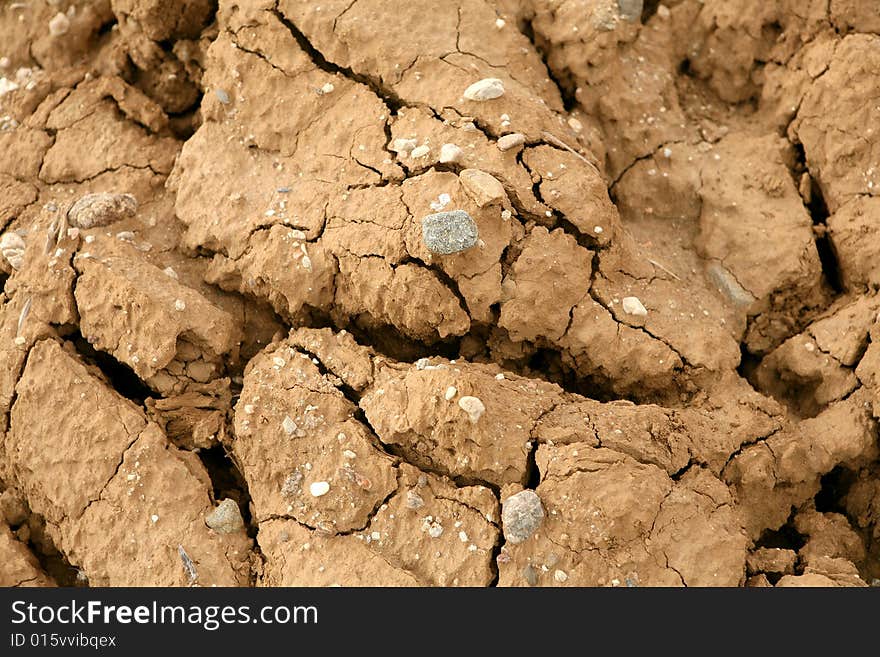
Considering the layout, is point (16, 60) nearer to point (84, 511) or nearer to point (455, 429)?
point (84, 511)

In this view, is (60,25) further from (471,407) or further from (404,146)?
(471,407)

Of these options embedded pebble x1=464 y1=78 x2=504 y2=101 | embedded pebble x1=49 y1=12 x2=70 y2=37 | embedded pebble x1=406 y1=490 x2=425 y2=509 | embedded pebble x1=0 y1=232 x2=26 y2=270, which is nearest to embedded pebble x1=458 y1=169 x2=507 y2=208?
embedded pebble x1=464 y1=78 x2=504 y2=101

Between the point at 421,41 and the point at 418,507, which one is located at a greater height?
the point at 421,41

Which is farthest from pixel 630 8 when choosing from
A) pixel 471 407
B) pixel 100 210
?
pixel 100 210

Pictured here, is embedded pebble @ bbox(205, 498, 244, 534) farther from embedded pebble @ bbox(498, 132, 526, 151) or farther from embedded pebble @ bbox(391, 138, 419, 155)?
embedded pebble @ bbox(498, 132, 526, 151)

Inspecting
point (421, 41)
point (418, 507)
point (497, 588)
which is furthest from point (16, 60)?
point (497, 588)
